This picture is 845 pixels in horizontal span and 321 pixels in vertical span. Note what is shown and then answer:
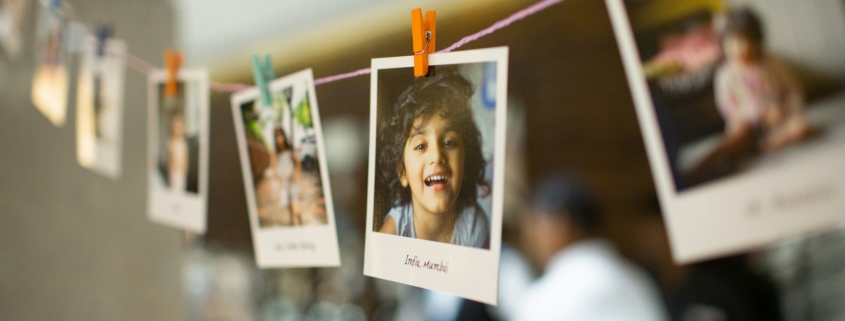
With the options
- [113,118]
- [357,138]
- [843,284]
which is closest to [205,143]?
[113,118]

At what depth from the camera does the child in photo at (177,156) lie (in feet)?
1.91

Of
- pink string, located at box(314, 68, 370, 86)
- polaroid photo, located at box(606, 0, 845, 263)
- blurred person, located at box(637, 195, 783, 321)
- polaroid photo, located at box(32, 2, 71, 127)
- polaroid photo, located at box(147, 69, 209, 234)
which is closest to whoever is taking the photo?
Result: polaroid photo, located at box(606, 0, 845, 263)

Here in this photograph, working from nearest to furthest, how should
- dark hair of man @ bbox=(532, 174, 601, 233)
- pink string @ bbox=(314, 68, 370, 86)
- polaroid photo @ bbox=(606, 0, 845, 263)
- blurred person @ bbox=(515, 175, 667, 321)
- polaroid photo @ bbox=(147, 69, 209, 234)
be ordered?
polaroid photo @ bbox=(606, 0, 845, 263)
pink string @ bbox=(314, 68, 370, 86)
polaroid photo @ bbox=(147, 69, 209, 234)
blurred person @ bbox=(515, 175, 667, 321)
dark hair of man @ bbox=(532, 174, 601, 233)

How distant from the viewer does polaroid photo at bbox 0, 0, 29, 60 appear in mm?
636

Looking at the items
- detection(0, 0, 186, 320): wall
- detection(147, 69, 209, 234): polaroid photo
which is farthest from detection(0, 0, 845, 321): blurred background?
detection(147, 69, 209, 234): polaroid photo

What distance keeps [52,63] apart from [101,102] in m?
0.08

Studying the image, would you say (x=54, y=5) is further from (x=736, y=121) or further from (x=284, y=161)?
(x=736, y=121)

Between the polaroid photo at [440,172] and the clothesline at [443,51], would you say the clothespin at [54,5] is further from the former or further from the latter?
the polaroid photo at [440,172]

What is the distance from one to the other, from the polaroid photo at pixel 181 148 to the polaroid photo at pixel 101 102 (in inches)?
3.2

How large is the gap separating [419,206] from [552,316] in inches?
63.2

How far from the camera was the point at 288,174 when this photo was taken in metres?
0.45

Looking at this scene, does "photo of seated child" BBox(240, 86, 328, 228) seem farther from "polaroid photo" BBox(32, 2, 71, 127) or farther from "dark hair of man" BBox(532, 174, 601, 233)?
"dark hair of man" BBox(532, 174, 601, 233)

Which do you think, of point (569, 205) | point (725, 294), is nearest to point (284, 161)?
point (725, 294)

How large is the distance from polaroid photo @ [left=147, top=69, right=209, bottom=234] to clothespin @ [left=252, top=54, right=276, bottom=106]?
115 mm
